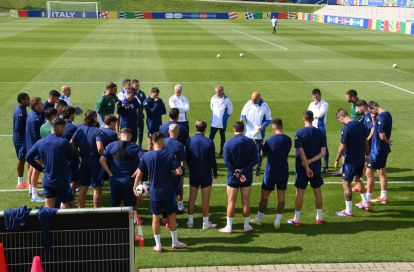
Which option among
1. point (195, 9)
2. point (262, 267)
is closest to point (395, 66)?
point (262, 267)

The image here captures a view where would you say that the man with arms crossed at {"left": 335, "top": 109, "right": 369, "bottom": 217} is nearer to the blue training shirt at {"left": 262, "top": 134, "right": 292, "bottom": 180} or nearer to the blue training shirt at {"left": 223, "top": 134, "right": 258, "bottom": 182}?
the blue training shirt at {"left": 262, "top": 134, "right": 292, "bottom": 180}

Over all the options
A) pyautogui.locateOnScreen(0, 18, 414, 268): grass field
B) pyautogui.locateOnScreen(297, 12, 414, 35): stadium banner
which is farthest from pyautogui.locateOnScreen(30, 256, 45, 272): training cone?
pyautogui.locateOnScreen(297, 12, 414, 35): stadium banner

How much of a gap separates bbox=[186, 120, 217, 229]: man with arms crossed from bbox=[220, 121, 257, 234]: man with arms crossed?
0.97 feet

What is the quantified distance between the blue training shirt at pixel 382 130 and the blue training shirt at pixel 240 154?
120 inches

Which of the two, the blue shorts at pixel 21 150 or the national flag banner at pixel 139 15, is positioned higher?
the national flag banner at pixel 139 15

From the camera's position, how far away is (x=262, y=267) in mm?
8203

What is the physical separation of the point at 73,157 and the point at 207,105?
11656mm

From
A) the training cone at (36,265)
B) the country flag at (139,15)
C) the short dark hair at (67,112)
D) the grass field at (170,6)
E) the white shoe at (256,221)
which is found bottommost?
the white shoe at (256,221)

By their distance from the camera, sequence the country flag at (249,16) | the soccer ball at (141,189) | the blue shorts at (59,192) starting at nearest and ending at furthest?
the soccer ball at (141,189) → the blue shorts at (59,192) → the country flag at (249,16)

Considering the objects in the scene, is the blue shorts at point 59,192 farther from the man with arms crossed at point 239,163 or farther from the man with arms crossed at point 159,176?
the man with arms crossed at point 239,163

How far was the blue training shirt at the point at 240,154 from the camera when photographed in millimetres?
9328

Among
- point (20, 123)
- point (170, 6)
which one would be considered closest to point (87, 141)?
point (20, 123)

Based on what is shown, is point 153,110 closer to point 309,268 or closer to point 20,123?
point 20,123

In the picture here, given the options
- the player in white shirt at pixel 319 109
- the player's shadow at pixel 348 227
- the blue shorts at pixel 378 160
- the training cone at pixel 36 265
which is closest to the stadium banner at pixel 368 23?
the player in white shirt at pixel 319 109
